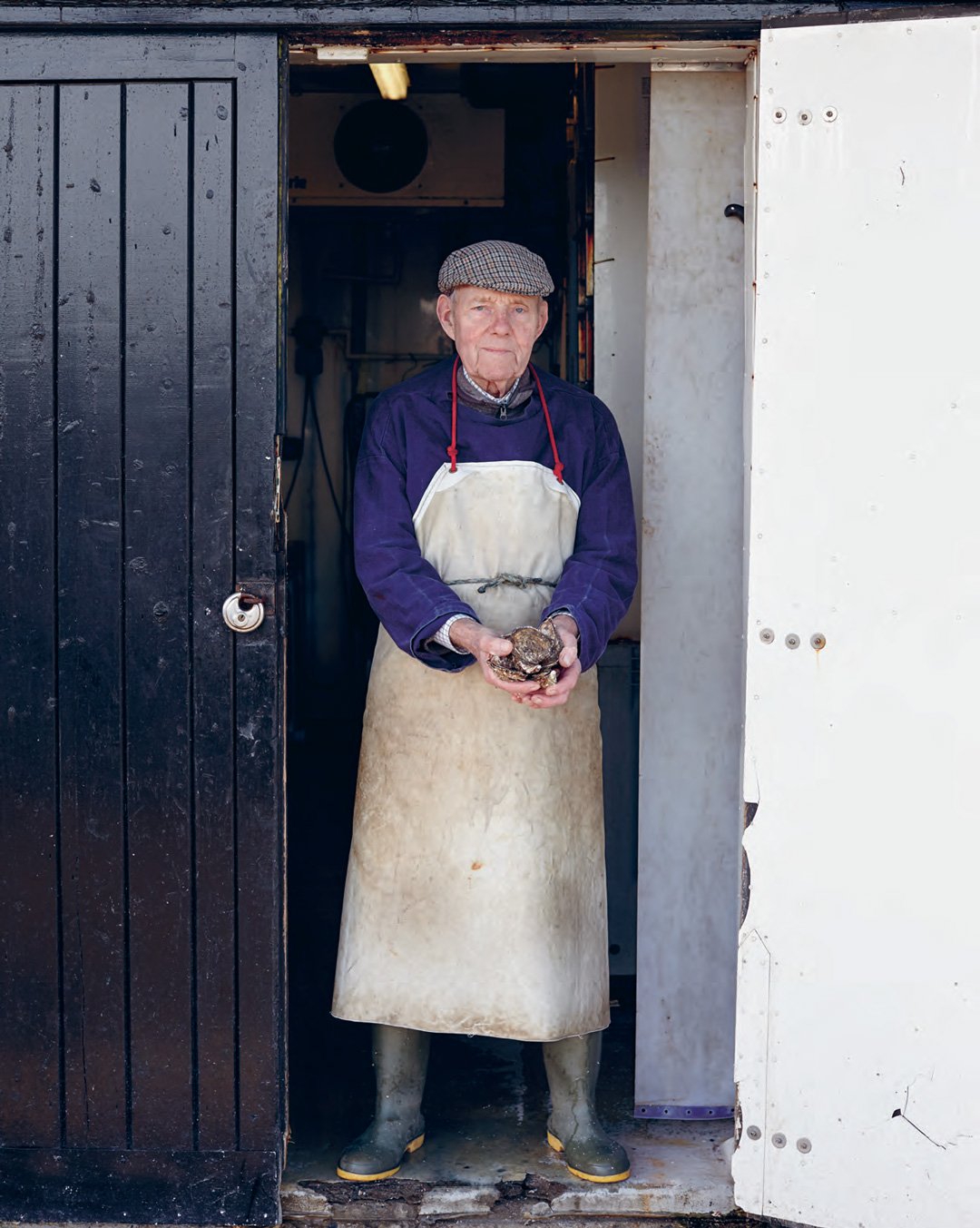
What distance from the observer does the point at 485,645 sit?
A: 2564 mm

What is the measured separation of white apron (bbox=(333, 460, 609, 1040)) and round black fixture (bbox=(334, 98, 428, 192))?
392 cm

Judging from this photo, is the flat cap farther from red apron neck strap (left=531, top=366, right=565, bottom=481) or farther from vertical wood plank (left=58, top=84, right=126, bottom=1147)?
vertical wood plank (left=58, top=84, right=126, bottom=1147)

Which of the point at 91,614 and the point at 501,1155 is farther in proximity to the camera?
the point at 501,1155

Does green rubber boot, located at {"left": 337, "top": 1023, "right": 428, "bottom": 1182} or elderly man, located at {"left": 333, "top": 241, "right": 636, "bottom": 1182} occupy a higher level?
elderly man, located at {"left": 333, "top": 241, "right": 636, "bottom": 1182}

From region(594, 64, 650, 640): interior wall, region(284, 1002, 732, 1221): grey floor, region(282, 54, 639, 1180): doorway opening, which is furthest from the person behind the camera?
region(282, 54, 639, 1180): doorway opening

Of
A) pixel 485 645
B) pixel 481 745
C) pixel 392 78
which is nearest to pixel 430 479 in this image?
pixel 485 645

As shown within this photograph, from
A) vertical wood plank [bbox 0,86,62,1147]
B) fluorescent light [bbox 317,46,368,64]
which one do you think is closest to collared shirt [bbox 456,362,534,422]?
fluorescent light [bbox 317,46,368,64]

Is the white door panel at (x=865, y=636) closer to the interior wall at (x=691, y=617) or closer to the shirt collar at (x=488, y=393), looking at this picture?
the interior wall at (x=691, y=617)

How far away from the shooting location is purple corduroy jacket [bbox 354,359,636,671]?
270 cm

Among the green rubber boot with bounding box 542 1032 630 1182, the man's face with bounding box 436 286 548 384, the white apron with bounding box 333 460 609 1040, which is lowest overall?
the green rubber boot with bounding box 542 1032 630 1182

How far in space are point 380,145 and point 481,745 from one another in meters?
4.32

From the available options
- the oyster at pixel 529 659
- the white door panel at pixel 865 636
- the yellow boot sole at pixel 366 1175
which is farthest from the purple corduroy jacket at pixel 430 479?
the yellow boot sole at pixel 366 1175

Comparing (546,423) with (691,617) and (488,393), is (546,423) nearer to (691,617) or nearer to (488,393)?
(488,393)

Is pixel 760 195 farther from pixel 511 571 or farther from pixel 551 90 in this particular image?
pixel 551 90
